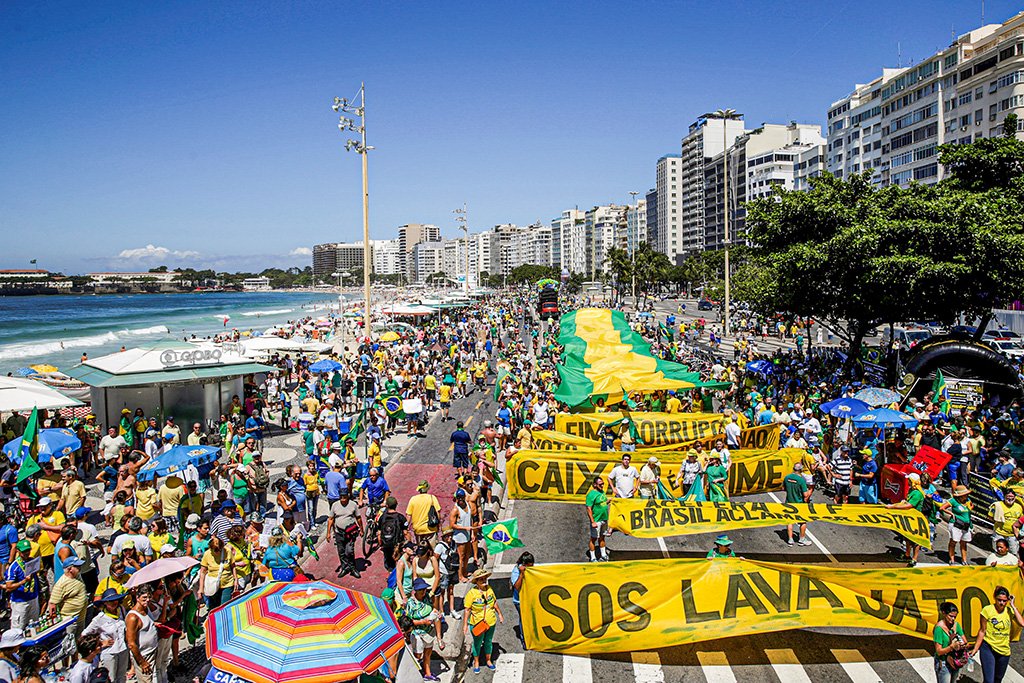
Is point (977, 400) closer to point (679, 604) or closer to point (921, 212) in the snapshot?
point (921, 212)

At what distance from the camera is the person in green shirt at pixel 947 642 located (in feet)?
24.3

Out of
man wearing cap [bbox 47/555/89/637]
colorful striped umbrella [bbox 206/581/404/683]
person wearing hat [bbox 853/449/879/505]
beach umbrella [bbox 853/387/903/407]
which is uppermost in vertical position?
beach umbrella [bbox 853/387/903/407]

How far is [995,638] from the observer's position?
751cm

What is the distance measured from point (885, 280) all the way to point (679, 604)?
18.7 metres

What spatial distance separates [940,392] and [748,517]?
Answer: 14.7 metres

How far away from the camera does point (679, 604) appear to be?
26.7 feet

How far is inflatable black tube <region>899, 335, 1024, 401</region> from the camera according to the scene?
21797 millimetres

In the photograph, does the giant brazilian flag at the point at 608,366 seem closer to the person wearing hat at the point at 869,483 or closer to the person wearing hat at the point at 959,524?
the person wearing hat at the point at 869,483

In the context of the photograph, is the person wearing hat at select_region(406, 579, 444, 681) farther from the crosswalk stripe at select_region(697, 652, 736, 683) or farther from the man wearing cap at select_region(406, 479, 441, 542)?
the crosswalk stripe at select_region(697, 652, 736, 683)

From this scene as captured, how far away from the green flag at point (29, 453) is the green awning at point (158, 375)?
12.4ft

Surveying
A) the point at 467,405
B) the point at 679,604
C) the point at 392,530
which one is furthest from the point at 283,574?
the point at 467,405

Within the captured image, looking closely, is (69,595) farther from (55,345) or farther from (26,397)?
(55,345)

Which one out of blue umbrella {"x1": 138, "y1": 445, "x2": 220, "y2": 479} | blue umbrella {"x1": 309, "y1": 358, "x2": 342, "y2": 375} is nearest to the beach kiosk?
blue umbrella {"x1": 309, "y1": 358, "x2": 342, "y2": 375}

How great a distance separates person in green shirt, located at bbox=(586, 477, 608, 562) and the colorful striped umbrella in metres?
4.99
